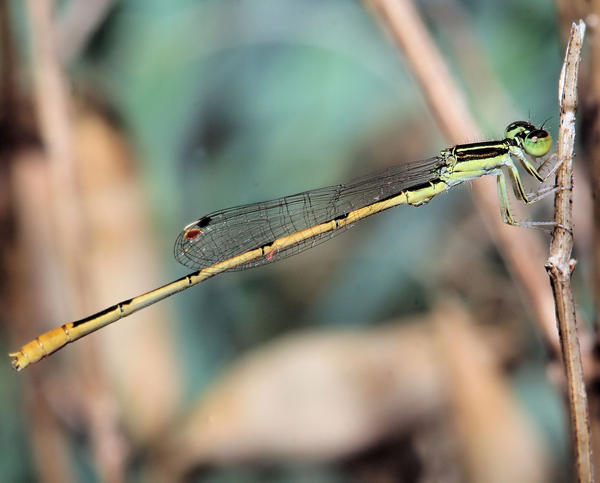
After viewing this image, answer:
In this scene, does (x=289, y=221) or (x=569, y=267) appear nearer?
(x=569, y=267)

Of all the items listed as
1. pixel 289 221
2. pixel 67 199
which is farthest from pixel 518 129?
pixel 67 199

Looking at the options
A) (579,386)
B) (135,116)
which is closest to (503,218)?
(579,386)

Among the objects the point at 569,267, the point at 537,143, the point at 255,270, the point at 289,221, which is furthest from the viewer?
the point at 255,270

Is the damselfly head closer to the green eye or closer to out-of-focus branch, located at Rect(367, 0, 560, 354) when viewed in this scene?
the green eye

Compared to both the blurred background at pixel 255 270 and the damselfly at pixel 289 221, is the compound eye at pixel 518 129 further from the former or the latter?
the blurred background at pixel 255 270

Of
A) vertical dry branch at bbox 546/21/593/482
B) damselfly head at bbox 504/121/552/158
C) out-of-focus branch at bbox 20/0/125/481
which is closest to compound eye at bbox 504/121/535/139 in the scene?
damselfly head at bbox 504/121/552/158

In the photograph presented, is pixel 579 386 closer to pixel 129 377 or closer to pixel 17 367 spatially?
pixel 17 367

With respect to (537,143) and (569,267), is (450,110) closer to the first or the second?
(537,143)
